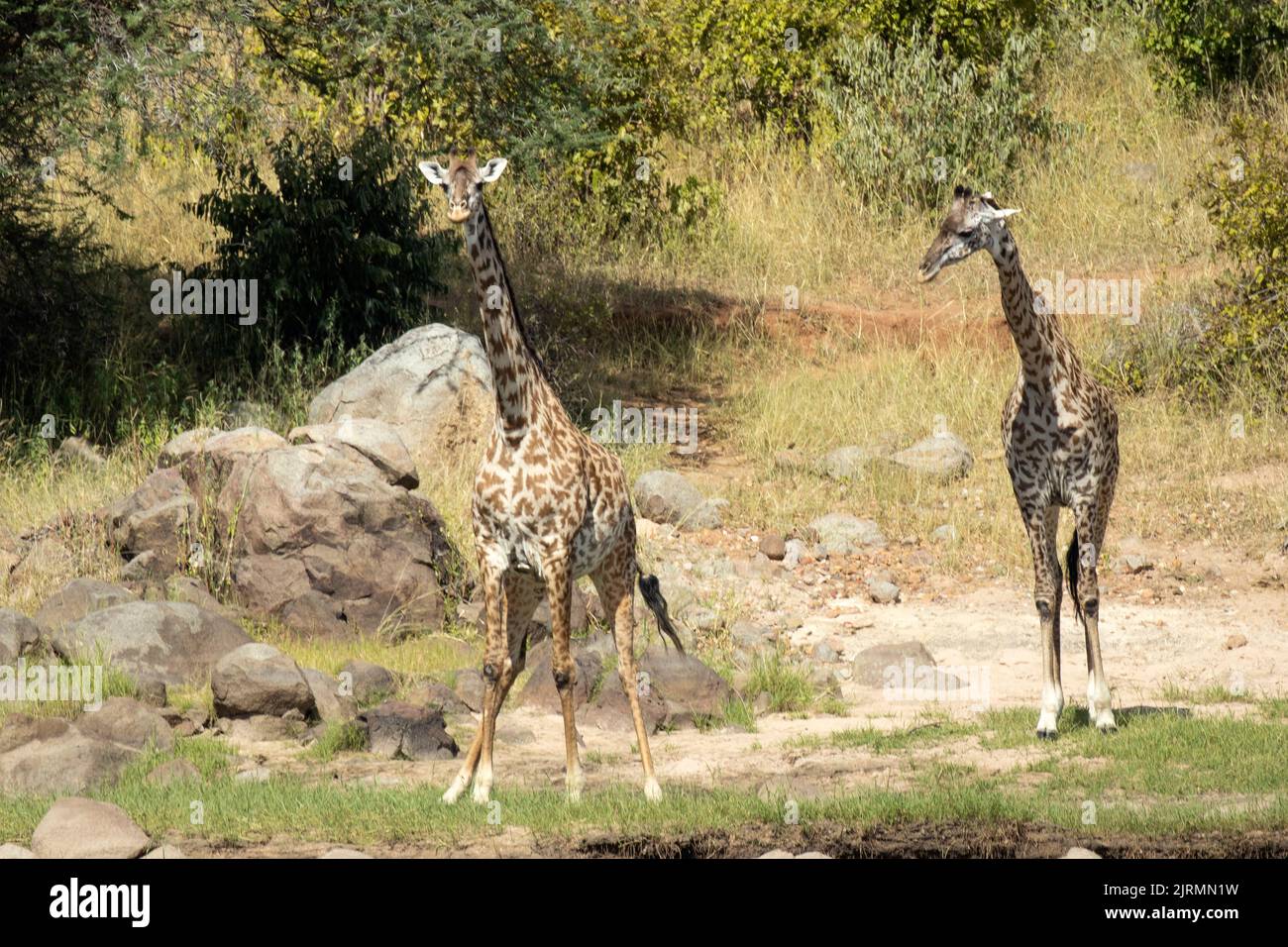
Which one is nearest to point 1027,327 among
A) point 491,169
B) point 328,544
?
point 491,169

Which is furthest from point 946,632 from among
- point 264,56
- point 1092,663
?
point 264,56

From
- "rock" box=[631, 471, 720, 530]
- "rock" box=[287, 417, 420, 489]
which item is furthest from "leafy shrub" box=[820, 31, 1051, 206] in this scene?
"rock" box=[287, 417, 420, 489]

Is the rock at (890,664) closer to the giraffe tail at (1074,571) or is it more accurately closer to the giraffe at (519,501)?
the giraffe tail at (1074,571)

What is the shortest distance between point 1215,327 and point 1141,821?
A: 11.5 meters

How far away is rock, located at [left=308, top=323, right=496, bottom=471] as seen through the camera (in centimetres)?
1594

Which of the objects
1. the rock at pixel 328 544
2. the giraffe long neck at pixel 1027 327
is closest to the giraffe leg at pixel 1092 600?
the giraffe long neck at pixel 1027 327

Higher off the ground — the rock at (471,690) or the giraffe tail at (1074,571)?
the giraffe tail at (1074,571)

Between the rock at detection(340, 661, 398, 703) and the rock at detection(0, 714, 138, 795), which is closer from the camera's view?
the rock at detection(0, 714, 138, 795)

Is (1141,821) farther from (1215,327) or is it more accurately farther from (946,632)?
(1215,327)

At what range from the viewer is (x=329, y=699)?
1141 centimetres

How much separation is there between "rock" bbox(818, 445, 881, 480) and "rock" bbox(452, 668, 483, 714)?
6146 millimetres

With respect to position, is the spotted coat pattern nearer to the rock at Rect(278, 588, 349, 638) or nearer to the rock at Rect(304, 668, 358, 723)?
the rock at Rect(304, 668, 358, 723)

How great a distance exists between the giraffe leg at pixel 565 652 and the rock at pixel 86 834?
7.00 feet

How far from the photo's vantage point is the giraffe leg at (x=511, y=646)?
9055mm
